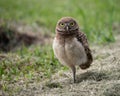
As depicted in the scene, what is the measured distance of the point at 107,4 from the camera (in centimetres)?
1021

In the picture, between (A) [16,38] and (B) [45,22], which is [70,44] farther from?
(B) [45,22]

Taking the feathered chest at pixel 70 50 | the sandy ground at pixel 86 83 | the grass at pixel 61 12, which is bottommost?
the grass at pixel 61 12

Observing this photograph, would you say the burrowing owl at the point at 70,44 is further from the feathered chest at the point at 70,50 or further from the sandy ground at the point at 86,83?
the sandy ground at the point at 86,83

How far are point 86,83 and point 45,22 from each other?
15.6ft

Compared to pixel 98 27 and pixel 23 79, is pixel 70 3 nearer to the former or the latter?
pixel 98 27

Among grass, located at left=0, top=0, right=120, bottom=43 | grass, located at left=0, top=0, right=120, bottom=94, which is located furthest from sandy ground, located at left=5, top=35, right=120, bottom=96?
grass, located at left=0, top=0, right=120, bottom=43

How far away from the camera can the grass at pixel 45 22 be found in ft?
18.4

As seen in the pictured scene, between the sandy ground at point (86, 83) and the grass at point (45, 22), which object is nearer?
the sandy ground at point (86, 83)

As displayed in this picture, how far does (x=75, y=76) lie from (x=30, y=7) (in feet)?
18.4

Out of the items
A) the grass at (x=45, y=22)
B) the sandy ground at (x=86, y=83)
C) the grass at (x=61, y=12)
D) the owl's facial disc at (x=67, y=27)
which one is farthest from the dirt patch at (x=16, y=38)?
the owl's facial disc at (x=67, y=27)

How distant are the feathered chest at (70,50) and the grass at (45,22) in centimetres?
58

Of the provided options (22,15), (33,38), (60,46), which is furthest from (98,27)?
(60,46)

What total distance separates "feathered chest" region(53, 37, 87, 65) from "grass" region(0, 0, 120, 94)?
1.92ft

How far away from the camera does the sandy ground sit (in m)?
4.56
